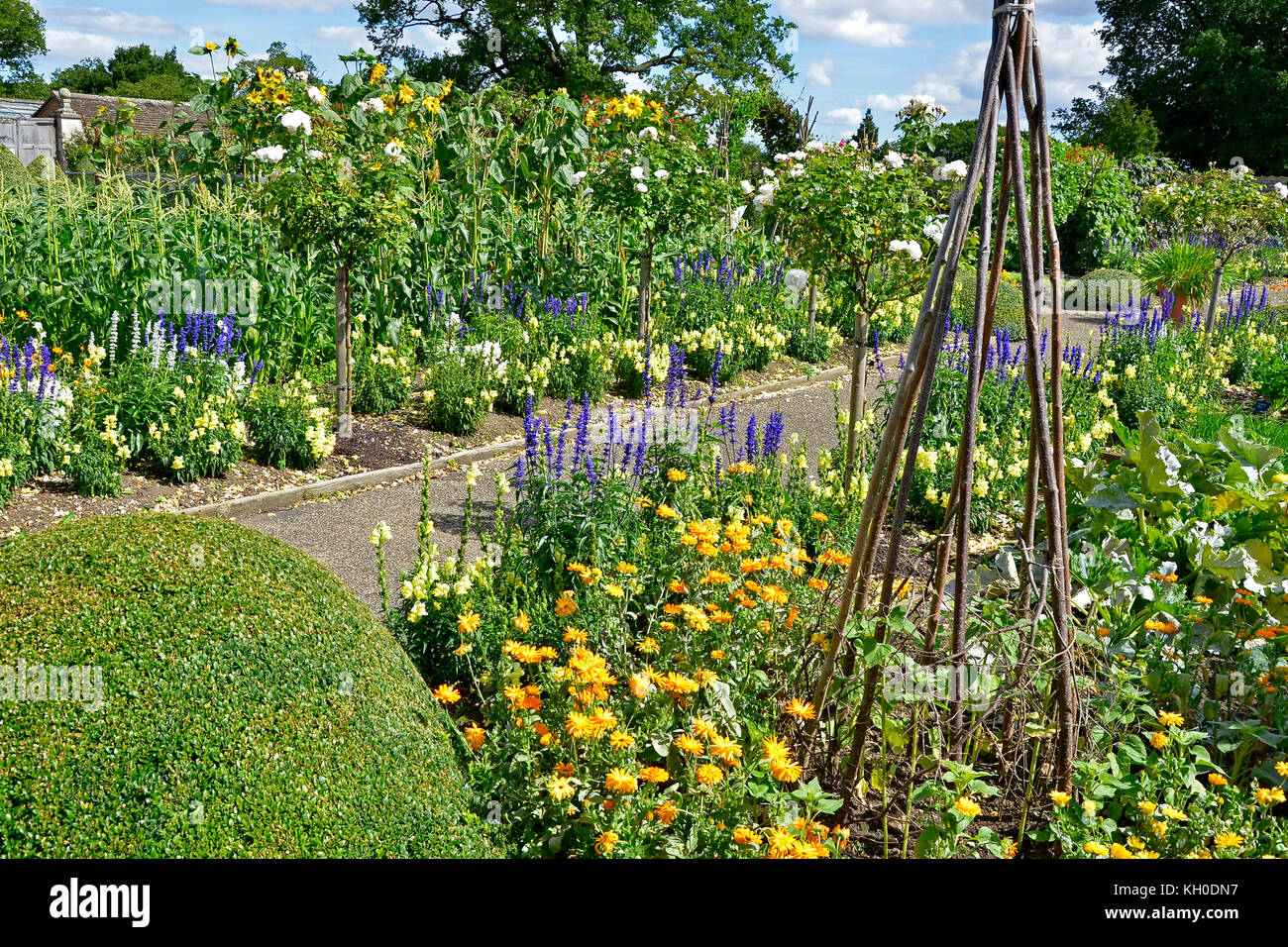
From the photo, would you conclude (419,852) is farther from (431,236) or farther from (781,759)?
(431,236)

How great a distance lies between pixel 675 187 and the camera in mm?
8336

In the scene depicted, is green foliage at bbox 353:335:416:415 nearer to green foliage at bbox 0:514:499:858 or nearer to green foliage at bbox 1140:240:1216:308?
green foliage at bbox 0:514:499:858

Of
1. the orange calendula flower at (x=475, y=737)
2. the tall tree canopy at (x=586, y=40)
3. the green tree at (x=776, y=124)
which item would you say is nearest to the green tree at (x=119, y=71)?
the tall tree canopy at (x=586, y=40)

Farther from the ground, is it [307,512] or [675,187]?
[675,187]

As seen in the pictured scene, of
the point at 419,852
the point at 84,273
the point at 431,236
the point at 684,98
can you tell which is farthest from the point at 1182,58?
the point at 419,852

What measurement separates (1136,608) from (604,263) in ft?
21.6

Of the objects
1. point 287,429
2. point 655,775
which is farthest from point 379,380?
point 655,775

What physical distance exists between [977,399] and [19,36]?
6480 cm

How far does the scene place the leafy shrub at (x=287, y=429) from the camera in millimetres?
5961

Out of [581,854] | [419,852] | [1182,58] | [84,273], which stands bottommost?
[581,854]

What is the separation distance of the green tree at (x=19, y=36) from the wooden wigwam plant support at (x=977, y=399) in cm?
6302

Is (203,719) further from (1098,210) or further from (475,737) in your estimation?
(1098,210)

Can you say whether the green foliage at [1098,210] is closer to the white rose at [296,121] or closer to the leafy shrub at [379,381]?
the leafy shrub at [379,381]

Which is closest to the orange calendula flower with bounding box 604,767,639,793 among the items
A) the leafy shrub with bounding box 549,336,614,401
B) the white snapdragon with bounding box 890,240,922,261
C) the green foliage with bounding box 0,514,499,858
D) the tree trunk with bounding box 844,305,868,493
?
the green foliage with bounding box 0,514,499,858
